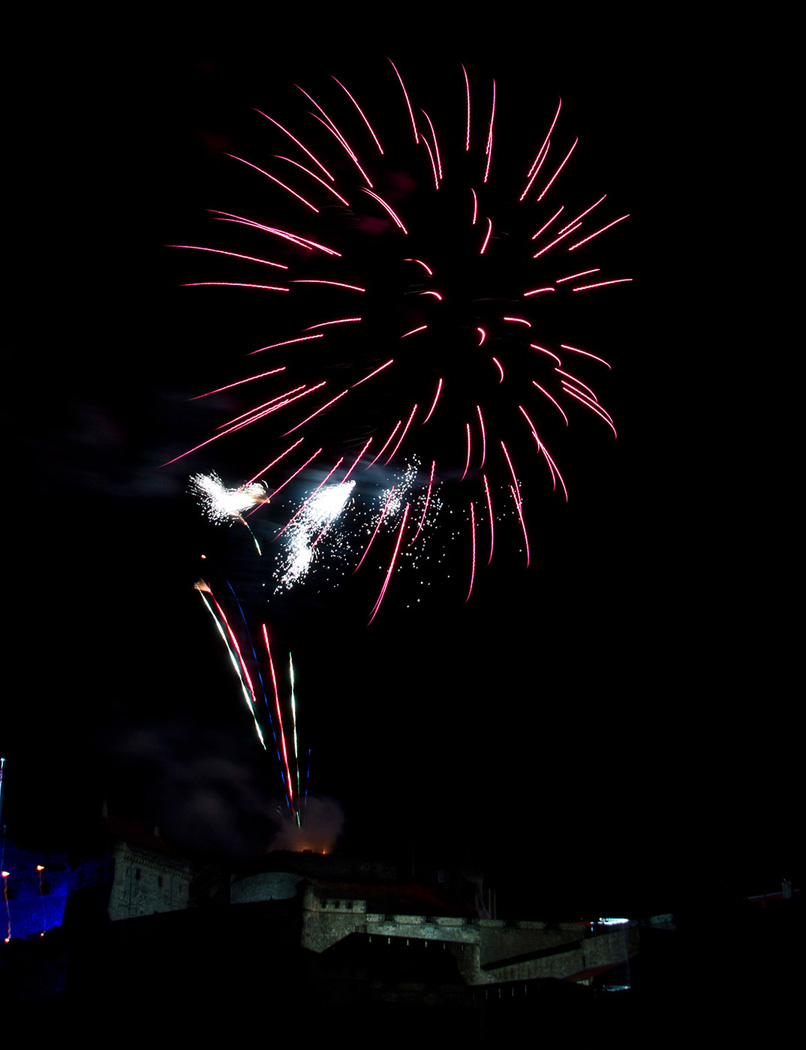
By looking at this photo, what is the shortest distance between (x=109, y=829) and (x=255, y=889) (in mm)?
9357

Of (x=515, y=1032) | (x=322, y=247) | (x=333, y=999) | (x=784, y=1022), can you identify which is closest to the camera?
(x=784, y=1022)

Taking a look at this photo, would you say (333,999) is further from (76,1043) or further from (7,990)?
(7,990)

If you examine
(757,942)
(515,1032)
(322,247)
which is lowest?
(515,1032)

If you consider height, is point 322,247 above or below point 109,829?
above

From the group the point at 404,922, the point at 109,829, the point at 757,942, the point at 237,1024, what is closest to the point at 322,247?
the point at 757,942

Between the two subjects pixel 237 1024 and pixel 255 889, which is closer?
pixel 237 1024

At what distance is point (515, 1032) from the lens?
15.6 metres

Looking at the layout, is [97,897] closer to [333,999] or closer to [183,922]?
[183,922]

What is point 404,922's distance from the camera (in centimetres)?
2819

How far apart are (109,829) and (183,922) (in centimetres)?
1450

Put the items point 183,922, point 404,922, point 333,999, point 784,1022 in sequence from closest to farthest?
1. point 784,1022
2. point 333,999
3. point 183,922
4. point 404,922

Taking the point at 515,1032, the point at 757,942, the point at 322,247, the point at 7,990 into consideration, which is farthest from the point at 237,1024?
the point at 322,247

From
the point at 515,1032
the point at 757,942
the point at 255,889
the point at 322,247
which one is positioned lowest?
the point at 515,1032

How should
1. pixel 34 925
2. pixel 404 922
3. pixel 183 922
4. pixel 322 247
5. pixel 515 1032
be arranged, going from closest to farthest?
pixel 322 247, pixel 515 1032, pixel 183 922, pixel 404 922, pixel 34 925
